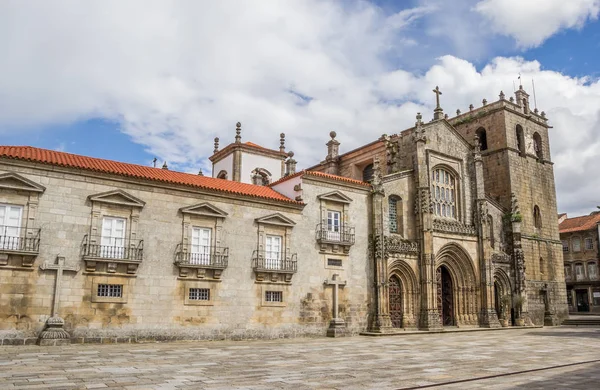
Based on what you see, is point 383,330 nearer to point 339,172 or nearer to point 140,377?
point 339,172

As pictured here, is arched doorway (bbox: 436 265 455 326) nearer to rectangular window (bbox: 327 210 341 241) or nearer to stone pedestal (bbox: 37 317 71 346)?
rectangular window (bbox: 327 210 341 241)

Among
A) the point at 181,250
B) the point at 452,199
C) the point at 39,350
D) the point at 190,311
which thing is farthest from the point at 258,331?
the point at 452,199

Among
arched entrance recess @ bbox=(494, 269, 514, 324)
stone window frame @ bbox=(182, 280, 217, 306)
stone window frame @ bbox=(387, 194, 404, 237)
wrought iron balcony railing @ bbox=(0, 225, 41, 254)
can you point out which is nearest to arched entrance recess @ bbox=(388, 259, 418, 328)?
stone window frame @ bbox=(387, 194, 404, 237)

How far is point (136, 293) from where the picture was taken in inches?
819

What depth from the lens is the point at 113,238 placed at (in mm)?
20750

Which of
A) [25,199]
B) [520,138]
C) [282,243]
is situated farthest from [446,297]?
[25,199]

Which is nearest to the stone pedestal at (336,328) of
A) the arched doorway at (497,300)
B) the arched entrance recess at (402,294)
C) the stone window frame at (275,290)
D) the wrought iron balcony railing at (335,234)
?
the stone window frame at (275,290)

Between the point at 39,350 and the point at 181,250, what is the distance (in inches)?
274

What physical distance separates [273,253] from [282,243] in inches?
30.4

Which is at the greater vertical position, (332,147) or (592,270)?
(332,147)

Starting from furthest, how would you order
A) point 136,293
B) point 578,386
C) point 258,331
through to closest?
point 258,331 → point 136,293 → point 578,386

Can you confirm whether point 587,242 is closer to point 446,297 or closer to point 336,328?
point 446,297

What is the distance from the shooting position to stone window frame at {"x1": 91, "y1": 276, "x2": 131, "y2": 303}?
20.0 meters

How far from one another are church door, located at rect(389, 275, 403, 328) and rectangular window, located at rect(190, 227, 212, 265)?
1197cm
